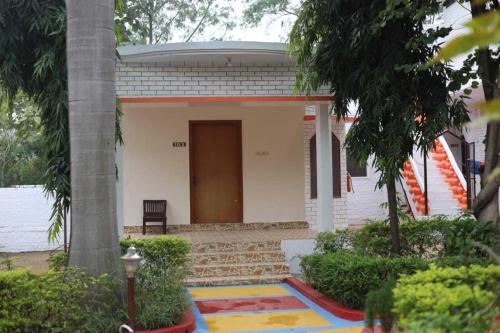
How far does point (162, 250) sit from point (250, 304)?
57.5 inches

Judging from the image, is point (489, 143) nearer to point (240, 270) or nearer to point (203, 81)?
point (240, 270)

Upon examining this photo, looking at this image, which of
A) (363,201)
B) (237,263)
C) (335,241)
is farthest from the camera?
(363,201)

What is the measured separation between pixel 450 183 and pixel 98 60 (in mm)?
12101

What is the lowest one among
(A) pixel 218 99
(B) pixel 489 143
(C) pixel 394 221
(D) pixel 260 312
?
(D) pixel 260 312

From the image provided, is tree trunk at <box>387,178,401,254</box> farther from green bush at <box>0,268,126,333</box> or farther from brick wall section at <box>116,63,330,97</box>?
green bush at <box>0,268,126,333</box>

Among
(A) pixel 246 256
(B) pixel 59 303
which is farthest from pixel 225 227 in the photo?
(B) pixel 59 303

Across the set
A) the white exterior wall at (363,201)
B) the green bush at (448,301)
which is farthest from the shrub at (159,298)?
the white exterior wall at (363,201)

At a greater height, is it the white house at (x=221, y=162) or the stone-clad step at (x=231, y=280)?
the white house at (x=221, y=162)

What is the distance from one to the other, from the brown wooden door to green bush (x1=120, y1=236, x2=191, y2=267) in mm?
4578

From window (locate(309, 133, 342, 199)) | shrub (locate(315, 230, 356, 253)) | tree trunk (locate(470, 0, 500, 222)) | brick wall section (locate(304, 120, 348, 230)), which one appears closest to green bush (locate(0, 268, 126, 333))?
shrub (locate(315, 230, 356, 253))

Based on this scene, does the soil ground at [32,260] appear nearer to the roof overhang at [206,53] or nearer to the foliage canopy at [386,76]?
the roof overhang at [206,53]

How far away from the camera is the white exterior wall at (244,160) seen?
1247cm

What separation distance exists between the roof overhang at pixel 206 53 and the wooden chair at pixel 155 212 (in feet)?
11.8

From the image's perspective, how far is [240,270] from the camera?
9.75 m
